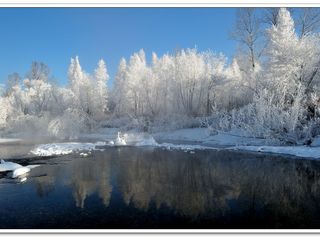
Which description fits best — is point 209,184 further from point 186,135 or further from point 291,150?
point 186,135

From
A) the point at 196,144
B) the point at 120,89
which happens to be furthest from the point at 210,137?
the point at 120,89

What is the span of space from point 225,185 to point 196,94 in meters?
28.4

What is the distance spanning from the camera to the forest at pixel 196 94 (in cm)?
2333

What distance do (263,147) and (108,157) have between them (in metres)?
9.66

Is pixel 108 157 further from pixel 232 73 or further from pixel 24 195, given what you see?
pixel 232 73

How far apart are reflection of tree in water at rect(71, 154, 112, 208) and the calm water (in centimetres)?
3

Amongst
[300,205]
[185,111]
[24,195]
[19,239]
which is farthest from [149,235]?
[185,111]

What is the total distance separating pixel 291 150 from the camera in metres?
19.9

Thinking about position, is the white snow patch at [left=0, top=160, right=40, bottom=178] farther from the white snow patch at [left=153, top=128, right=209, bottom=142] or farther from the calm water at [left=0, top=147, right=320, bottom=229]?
the white snow patch at [left=153, top=128, right=209, bottom=142]

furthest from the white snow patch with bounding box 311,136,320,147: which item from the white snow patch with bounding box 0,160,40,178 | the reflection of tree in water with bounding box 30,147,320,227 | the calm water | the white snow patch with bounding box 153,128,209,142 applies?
the white snow patch with bounding box 0,160,40,178

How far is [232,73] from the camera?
1583 inches

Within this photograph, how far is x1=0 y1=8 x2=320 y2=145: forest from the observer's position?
2333cm

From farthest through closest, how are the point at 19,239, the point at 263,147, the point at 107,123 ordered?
1. the point at 107,123
2. the point at 263,147
3. the point at 19,239

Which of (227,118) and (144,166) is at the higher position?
(227,118)
